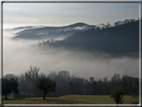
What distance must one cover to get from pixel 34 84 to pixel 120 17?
4832 mm

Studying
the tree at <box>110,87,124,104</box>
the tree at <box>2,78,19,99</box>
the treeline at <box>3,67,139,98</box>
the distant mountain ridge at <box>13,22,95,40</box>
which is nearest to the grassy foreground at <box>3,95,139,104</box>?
the tree at <box>110,87,124,104</box>

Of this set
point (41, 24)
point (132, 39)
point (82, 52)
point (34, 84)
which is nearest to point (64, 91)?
point (34, 84)

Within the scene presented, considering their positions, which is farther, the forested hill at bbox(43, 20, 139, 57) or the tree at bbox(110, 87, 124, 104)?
the forested hill at bbox(43, 20, 139, 57)

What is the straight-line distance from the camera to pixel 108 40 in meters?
8.36

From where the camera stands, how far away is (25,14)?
25.5 feet

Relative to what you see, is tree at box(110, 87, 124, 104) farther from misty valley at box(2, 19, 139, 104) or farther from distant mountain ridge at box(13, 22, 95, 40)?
distant mountain ridge at box(13, 22, 95, 40)

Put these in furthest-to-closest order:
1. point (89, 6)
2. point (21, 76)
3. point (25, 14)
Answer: point (21, 76)
point (25, 14)
point (89, 6)

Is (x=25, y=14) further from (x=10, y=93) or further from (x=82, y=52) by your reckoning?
(x=10, y=93)

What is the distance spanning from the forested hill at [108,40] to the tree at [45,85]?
1613mm

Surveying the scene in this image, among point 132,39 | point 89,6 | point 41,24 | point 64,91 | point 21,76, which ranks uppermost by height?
point 89,6

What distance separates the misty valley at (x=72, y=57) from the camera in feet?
26.2

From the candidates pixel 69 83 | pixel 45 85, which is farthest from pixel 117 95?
pixel 45 85

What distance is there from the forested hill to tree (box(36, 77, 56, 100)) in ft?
5.29

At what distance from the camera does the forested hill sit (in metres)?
8.04
